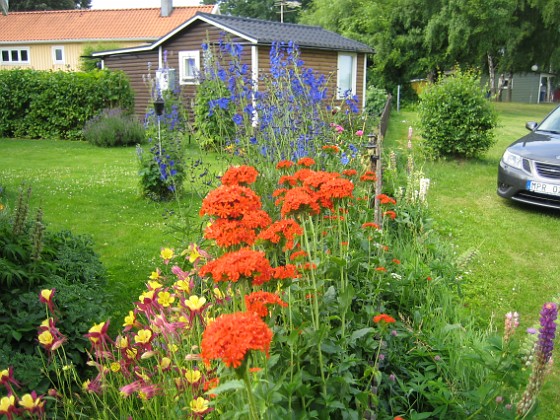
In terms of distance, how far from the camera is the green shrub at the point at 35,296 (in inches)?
103

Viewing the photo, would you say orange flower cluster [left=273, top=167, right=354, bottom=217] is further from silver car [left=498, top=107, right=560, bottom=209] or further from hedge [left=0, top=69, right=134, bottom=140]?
hedge [left=0, top=69, right=134, bottom=140]

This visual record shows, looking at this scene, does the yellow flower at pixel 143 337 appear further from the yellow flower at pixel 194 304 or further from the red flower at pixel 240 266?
the red flower at pixel 240 266

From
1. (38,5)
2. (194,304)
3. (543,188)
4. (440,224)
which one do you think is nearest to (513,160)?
(543,188)

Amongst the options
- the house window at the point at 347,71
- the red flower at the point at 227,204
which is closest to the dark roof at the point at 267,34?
the house window at the point at 347,71

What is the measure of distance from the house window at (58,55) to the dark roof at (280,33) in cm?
1975

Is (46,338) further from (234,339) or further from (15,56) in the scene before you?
(15,56)

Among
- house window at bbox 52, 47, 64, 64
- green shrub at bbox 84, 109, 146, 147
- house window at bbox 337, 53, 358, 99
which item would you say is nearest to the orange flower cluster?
green shrub at bbox 84, 109, 146, 147

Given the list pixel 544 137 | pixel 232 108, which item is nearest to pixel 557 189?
pixel 544 137

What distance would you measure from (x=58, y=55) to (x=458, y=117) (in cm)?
3060

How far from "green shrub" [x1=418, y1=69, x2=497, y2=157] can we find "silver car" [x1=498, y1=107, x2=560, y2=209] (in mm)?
2866

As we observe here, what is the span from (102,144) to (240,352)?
14.6 m

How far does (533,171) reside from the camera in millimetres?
6938

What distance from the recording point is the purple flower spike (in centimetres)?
179

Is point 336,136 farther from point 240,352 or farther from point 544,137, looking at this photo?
point 240,352
